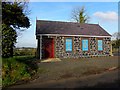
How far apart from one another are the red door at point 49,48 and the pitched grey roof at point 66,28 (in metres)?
1.07

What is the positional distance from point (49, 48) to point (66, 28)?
401 cm

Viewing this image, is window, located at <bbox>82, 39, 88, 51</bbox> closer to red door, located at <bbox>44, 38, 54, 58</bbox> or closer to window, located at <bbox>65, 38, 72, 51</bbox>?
window, located at <bbox>65, 38, 72, 51</bbox>

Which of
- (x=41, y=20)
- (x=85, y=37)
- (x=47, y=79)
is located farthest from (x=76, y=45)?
(x=47, y=79)

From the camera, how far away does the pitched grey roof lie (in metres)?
25.2

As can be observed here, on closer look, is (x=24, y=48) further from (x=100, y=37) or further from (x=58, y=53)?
(x=100, y=37)

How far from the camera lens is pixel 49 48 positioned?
80.4 ft

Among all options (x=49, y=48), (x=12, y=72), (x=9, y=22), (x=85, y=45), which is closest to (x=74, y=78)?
(x=12, y=72)

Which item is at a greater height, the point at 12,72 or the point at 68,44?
the point at 68,44

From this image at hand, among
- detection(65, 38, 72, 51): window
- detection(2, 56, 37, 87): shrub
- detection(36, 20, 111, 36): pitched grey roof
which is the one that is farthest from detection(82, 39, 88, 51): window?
detection(2, 56, 37, 87): shrub

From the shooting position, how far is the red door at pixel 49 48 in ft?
80.2

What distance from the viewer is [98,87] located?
351 inches

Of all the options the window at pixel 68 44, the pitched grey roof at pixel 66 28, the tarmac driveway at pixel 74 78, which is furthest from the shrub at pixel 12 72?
the window at pixel 68 44

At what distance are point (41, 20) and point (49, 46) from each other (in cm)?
491

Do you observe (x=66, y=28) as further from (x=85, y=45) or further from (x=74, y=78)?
(x=74, y=78)
